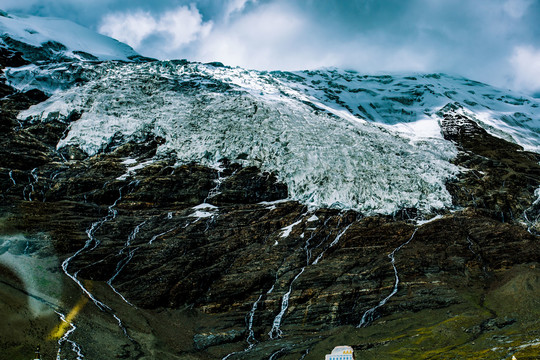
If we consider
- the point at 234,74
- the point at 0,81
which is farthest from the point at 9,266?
the point at 234,74

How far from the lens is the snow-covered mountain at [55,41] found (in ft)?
396

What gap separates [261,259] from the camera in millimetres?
57531

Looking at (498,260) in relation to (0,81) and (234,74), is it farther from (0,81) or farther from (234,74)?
(0,81)

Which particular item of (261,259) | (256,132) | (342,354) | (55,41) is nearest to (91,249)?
(261,259)

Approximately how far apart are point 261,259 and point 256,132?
3748cm

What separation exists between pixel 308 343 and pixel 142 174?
46.1 metres

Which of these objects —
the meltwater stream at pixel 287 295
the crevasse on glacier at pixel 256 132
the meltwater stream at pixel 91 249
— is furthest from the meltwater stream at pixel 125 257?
the crevasse on glacier at pixel 256 132

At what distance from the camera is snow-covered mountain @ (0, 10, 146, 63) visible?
396 ft

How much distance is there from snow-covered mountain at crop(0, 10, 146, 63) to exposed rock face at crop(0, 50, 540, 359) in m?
52.5

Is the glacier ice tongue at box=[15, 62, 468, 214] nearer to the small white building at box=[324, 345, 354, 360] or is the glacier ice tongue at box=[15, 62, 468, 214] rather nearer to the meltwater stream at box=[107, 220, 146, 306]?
the meltwater stream at box=[107, 220, 146, 306]

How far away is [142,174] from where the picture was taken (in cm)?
7369

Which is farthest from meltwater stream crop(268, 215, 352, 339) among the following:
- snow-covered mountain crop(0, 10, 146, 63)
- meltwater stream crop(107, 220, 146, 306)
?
snow-covered mountain crop(0, 10, 146, 63)

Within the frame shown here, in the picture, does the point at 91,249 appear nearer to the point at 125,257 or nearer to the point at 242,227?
the point at 125,257

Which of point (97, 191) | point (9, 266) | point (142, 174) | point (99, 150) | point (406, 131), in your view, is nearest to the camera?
point (9, 266)
